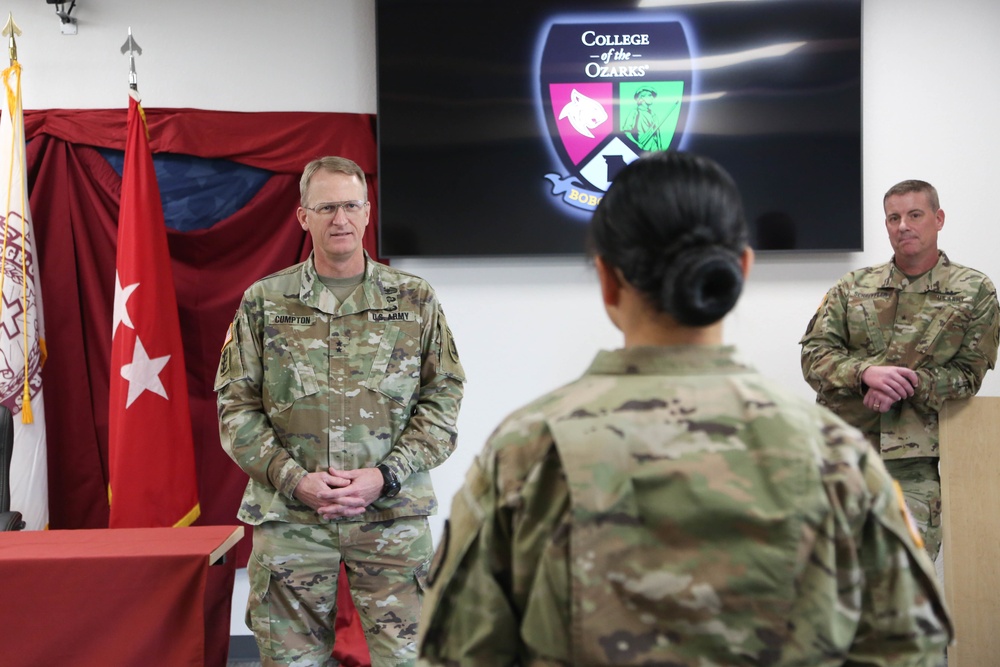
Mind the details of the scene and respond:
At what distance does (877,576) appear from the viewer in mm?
930

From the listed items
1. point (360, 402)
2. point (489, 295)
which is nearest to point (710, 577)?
point (360, 402)

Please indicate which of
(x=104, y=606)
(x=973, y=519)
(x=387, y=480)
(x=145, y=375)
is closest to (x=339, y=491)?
(x=387, y=480)

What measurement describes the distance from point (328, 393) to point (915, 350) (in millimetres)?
1856

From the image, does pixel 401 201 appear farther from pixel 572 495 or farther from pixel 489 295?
pixel 572 495

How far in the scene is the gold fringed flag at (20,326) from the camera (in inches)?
120

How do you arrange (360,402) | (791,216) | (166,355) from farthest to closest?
(791,216) < (166,355) < (360,402)

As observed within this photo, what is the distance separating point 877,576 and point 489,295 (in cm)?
260

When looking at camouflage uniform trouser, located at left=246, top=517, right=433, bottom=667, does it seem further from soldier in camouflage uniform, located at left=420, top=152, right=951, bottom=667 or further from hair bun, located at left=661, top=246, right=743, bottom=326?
hair bun, located at left=661, top=246, right=743, bottom=326

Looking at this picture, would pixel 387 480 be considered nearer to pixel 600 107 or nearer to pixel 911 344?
pixel 911 344

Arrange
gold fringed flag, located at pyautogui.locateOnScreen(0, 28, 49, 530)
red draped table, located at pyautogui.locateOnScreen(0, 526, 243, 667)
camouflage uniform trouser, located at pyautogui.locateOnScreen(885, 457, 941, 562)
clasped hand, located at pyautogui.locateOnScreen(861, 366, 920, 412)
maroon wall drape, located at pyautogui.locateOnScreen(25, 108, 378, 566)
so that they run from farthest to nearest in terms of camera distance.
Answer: maroon wall drape, located at pyautogui.locateOnScreen(25, 108, 378, 566) < gold fringed flag, located at pyautogui.locateOnScreen(0, 28, 49, 530) < camouflage uniform trouser, located at pyautogui.locateOnScreen(885, 457, 941, 562) < clasped hand, located at pyautogui.locateOnScreen(861, 366, 920, 412) < red draped table, located at pyautogui.locateOnScreen(0, 526, 243, 667)

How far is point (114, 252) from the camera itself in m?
3.38

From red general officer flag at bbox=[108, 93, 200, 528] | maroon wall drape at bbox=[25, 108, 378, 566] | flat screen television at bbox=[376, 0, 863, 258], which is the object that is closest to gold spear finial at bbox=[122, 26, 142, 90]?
red general officer flag at bbox=[108, 93, 200, 528]

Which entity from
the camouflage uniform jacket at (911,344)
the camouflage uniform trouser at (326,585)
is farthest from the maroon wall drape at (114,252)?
the camouflage uniform jacket at (911,344)

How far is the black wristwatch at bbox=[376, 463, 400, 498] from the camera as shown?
2148mm
